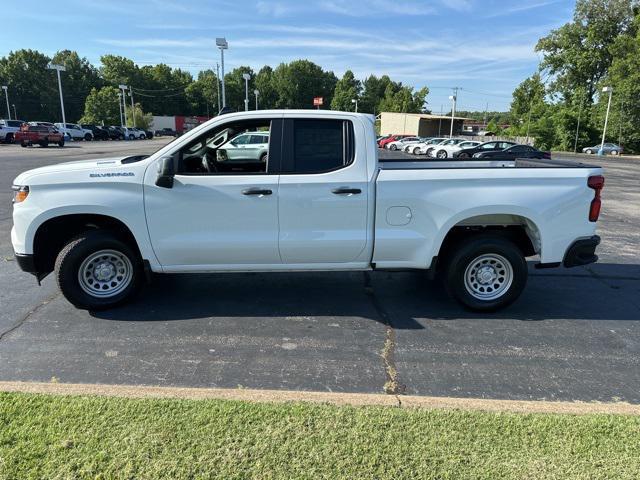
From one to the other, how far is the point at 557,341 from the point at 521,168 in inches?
64.3

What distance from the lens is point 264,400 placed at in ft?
10.3

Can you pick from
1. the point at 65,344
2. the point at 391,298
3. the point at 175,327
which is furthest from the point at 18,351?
the point at 391,298

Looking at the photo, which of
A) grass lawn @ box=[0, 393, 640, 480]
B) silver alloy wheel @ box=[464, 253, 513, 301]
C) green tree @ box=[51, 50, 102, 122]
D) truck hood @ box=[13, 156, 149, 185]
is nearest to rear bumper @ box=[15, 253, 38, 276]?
truck hood @ box=[13, 156, 149, 185]

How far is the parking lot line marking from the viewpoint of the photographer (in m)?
3.12

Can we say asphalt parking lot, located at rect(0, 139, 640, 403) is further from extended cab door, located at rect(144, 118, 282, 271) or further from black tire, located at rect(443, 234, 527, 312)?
extended cab door, located at rect(144, 118, 282, 271)

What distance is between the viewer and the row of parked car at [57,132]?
115 feet

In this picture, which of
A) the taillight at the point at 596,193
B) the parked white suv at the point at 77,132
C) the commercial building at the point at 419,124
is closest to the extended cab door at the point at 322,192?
the taillight at the point at 596,193

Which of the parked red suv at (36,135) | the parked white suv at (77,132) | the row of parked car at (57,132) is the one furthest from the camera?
the parked white suv at (77,132)

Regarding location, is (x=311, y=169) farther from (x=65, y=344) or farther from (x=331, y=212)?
(x=65, y=344)

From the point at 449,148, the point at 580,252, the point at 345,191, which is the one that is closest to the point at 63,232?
the point at 345,191

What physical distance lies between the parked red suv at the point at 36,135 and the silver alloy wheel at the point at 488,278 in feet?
126

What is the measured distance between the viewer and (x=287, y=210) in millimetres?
4441

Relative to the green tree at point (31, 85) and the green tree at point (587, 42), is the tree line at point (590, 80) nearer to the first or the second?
the green tree at point (587, 42)

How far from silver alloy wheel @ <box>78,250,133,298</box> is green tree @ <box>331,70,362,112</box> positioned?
354 ft
